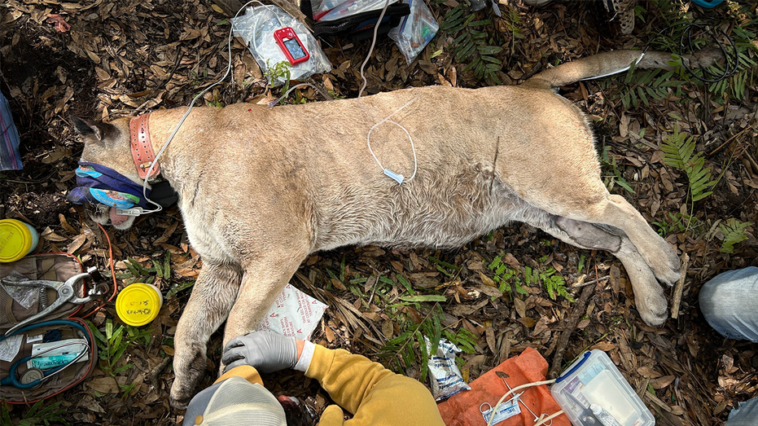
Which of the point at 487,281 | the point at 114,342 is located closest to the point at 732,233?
the point at 487,281

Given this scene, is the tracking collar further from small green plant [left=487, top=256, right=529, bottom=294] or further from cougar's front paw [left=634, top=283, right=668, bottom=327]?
cougar's front paw [left=634, top=283, right=668, bottom=327]

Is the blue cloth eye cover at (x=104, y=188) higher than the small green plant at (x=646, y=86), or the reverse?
the blue cloth eye cover at (x=104, y=188)

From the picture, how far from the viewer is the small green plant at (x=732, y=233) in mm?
4227

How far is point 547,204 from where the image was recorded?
3.93 m

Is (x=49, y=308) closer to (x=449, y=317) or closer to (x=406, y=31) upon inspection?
(x=449, y=317)

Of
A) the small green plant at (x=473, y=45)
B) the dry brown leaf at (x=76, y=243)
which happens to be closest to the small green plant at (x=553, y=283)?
the small green plant at (x=473, y=45)

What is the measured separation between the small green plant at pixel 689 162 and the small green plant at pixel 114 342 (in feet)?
19.0

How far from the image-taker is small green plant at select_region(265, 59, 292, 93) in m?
4.29

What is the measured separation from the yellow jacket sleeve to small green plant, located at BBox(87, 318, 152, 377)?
1804 mm

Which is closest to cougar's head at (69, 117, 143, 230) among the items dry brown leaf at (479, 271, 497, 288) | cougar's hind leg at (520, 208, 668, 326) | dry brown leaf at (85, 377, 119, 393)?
dry brown leaf at (85, 377, 119, 393)

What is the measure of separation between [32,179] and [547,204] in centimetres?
521

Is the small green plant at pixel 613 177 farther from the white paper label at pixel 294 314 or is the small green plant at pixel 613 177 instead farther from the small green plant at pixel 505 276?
the white paper label at pixel 294 314

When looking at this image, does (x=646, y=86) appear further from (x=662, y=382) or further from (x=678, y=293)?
(x=662, y=382)

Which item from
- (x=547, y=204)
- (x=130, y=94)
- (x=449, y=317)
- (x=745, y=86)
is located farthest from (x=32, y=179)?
(x=745, y=86)
